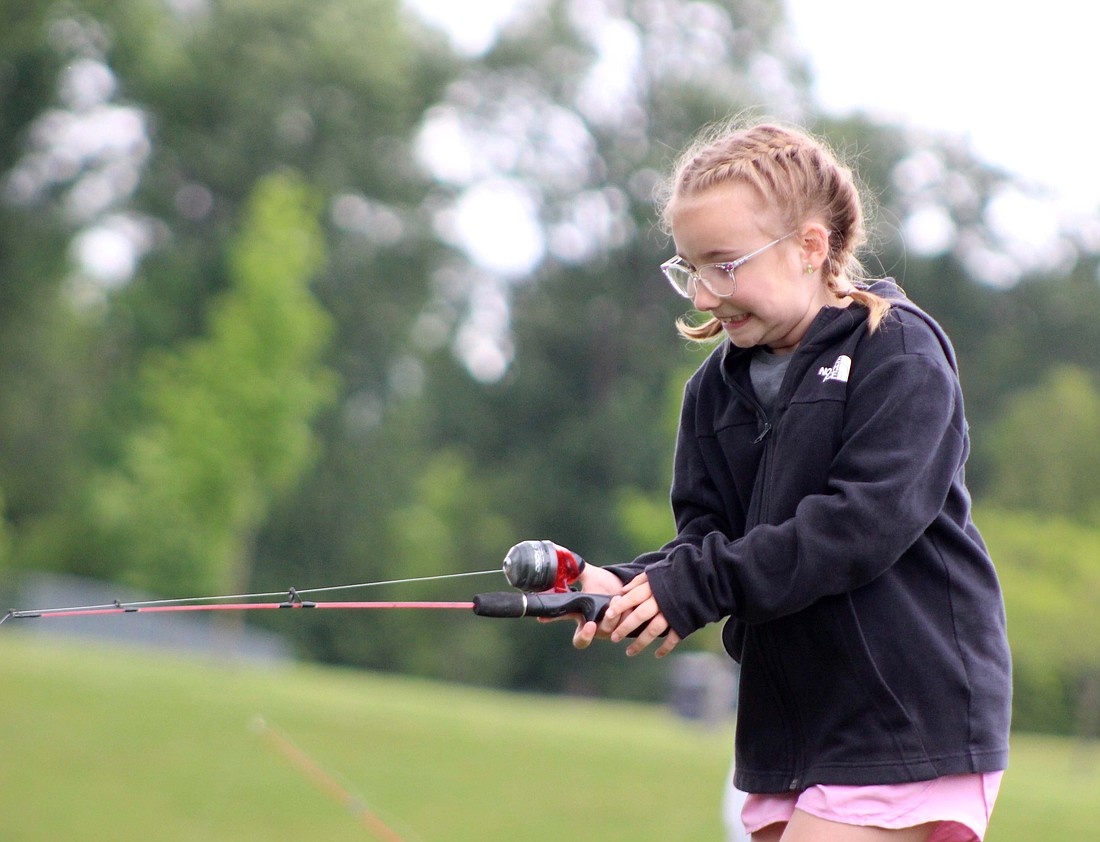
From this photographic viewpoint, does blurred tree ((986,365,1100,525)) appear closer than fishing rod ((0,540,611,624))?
No

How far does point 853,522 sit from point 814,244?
23.5 inches

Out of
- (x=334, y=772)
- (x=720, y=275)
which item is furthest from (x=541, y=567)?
(x=334, y=772)

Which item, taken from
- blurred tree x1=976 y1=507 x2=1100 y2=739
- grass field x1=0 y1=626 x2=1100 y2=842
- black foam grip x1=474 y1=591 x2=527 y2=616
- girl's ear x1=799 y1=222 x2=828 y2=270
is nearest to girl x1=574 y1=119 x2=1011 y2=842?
girl's ear x1=799 y1=222 x2=828 y2=270

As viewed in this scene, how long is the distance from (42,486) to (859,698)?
107 ft

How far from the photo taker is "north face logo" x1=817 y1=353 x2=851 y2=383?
266 cm

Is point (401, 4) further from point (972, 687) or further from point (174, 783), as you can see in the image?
point (972, 687)

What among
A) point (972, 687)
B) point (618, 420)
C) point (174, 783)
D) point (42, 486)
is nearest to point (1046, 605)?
point (174, 783)

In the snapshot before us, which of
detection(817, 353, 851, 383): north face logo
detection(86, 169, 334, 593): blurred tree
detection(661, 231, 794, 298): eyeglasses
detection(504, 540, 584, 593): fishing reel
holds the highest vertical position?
detection(86, 169, 334, 593): blurred tree

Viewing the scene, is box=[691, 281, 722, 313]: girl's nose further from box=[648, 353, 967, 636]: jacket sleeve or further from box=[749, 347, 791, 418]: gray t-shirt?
box=[648, 353, 967, 636]: jacket sleeve

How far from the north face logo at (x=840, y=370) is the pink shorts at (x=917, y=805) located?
0.74 m

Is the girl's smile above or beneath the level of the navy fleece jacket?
above

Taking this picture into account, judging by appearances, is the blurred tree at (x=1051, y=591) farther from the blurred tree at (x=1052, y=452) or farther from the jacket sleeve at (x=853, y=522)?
the jacket sleeve at (x=853, y=522)

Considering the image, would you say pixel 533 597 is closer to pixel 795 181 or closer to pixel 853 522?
pixel 853 522

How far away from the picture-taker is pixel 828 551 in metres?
2.50
